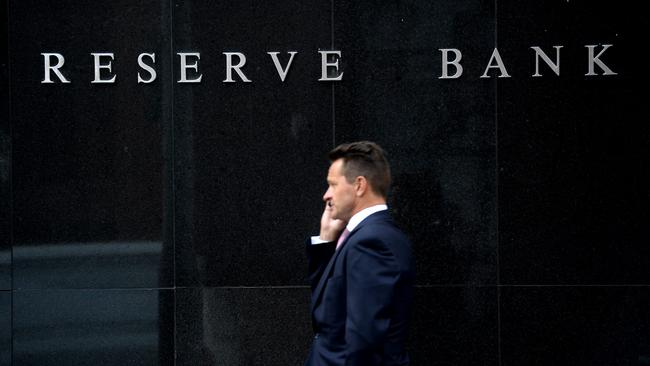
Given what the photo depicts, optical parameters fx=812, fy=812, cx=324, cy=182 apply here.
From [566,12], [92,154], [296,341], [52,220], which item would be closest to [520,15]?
[566,12]

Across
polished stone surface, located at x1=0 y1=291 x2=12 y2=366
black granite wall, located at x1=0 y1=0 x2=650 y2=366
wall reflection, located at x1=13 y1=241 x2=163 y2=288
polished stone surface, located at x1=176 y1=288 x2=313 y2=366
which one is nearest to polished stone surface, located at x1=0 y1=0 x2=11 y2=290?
black granite wall, located at x1=0 y1=0 x2=650 y2=366

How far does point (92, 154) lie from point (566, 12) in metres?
3.84

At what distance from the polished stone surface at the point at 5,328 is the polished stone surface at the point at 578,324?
3904 mm

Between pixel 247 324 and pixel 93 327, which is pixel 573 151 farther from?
pixel 93 327

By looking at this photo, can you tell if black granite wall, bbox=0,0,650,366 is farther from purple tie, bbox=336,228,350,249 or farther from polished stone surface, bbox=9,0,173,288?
purple tie, bbox=336,228,350,249

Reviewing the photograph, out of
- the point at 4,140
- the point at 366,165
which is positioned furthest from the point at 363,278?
the point at 4,140

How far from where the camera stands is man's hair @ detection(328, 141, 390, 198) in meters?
3.71

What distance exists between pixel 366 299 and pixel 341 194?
23.0 inches

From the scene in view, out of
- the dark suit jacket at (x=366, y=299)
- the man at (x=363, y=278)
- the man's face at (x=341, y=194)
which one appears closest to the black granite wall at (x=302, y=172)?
the man at (x=363, y=278)

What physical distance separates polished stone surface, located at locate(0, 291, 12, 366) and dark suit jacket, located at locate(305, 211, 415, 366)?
145 inches

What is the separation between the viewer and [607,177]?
6.24 meters

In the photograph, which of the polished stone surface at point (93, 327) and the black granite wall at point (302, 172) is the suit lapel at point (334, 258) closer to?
the black granite wall at point (302, 172)

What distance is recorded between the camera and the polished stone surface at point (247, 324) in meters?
6.37

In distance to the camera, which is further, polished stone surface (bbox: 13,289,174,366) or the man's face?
polished stone surface (bbox: 13,289,174,366)
